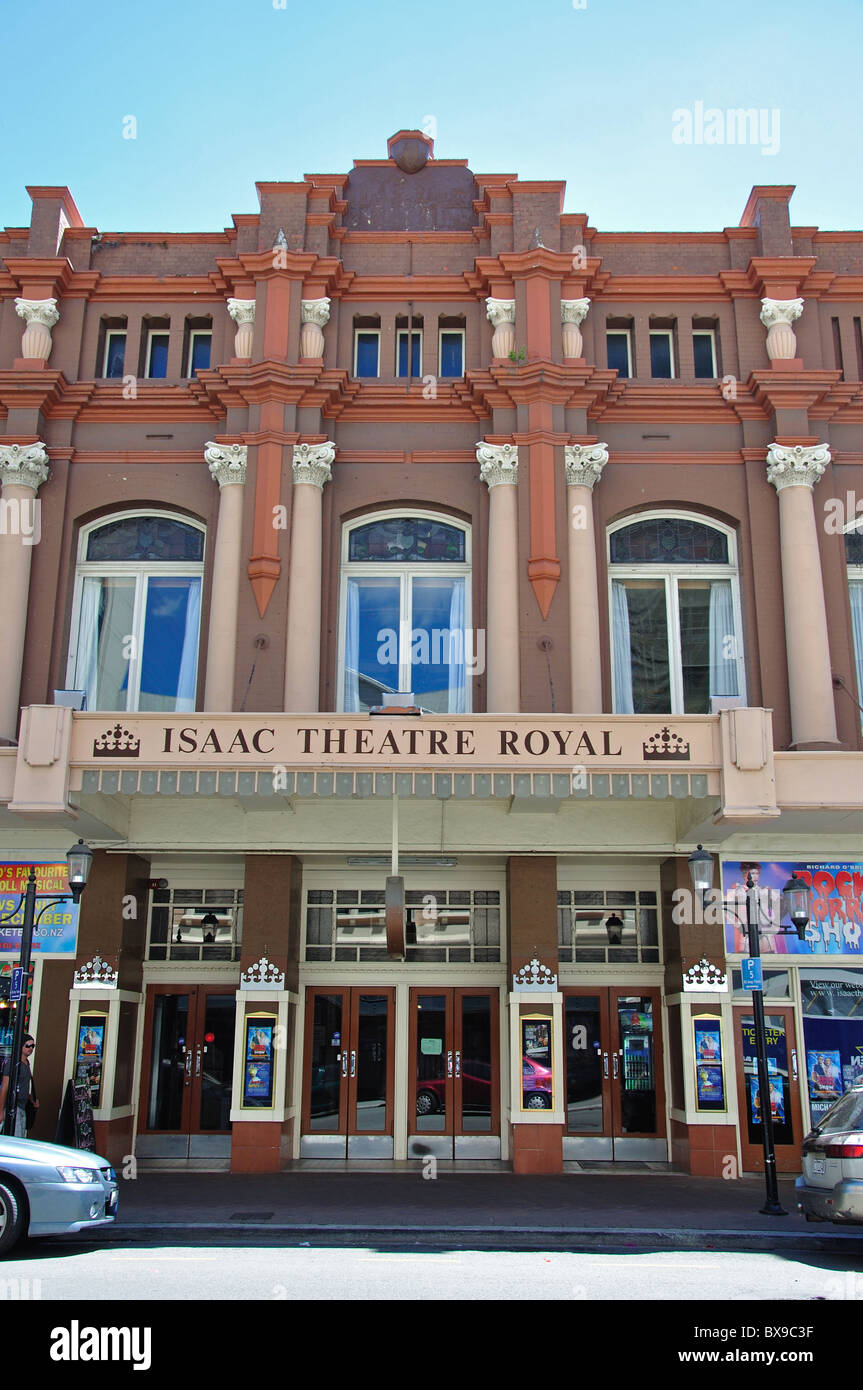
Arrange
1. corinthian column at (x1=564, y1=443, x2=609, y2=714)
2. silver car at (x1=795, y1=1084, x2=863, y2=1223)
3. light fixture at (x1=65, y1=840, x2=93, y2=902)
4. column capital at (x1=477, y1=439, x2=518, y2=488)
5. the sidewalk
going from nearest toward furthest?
silver car at (x1=795, y1=1084, x2=863, y2=1223), the sidewalk, light fixture at (x1=65, y1=840, x2=93, y2=902), corinthian column at (x1=564, y1=443, x2=609, y2=714), column capital at (x1=477, y1=439, x2=518, y2=488)

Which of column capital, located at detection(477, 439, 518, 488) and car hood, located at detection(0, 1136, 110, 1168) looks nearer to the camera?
car hood, located at detection(0, 1136, 110, 1168)

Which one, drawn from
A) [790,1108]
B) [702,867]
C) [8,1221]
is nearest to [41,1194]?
[8,1221]

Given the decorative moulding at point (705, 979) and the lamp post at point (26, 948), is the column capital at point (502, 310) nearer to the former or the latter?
the decorative moulding at point (705, 979)

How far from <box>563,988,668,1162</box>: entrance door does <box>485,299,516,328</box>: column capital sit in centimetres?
1143

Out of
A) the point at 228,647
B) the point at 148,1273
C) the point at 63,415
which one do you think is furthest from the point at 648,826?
the point at 63,415

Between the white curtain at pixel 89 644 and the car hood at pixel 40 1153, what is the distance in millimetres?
9387

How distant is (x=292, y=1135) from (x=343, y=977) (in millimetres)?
2504

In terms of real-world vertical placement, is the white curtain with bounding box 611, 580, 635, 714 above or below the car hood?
above

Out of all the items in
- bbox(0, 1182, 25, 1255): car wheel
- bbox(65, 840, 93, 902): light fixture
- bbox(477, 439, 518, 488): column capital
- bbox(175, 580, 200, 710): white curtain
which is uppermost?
bbox(477, 439, 518, 488): column capital

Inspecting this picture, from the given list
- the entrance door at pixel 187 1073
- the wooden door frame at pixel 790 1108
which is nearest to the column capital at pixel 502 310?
the wooden door frame at pixel 790 1108

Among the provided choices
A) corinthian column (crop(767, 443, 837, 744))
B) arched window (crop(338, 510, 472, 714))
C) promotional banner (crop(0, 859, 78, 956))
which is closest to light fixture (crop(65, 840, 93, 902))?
promotional banner (crop(0, 859, 78, 956))

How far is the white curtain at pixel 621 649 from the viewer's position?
19.9 metres

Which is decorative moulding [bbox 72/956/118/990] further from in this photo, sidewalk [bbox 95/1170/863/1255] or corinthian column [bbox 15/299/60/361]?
corinthian column [bbox 15/299/60/361]

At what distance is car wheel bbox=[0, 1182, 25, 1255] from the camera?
10812mm
